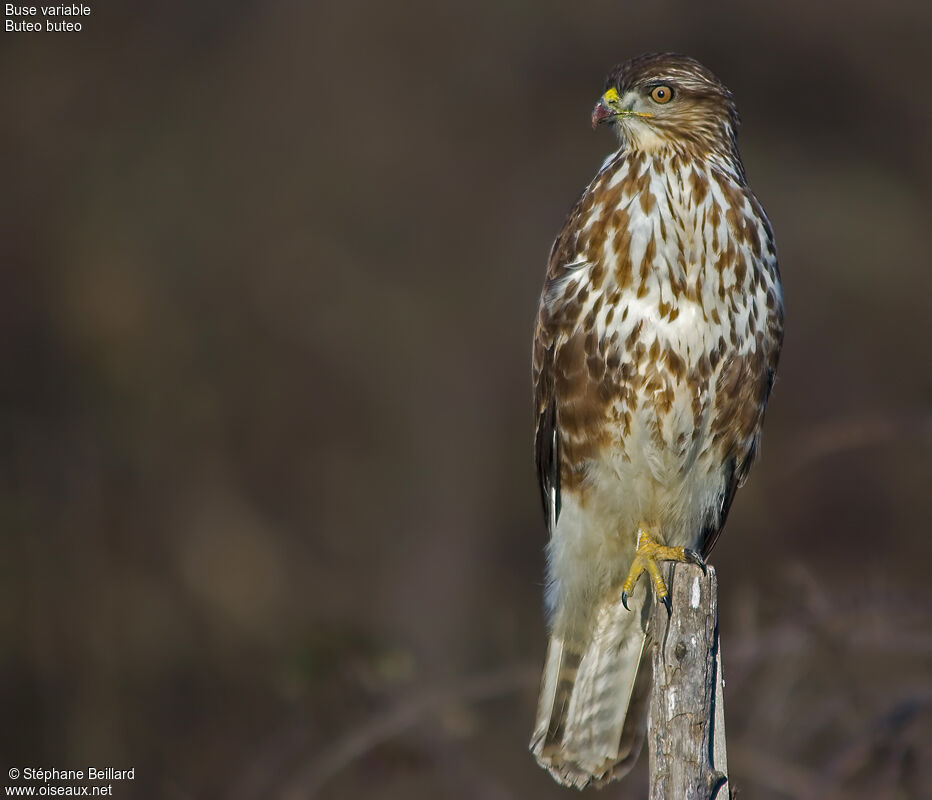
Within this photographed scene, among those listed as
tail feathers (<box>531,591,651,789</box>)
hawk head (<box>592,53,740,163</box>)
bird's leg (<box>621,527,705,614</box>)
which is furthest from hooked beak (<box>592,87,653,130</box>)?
tail feathers (<box>531,591,651,789</box>)

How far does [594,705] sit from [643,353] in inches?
36.3

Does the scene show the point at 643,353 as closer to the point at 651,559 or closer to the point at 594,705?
the point at 651,559

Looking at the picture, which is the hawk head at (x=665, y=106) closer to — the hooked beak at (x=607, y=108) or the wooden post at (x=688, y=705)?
the hooked beak at (x=607, y=108)

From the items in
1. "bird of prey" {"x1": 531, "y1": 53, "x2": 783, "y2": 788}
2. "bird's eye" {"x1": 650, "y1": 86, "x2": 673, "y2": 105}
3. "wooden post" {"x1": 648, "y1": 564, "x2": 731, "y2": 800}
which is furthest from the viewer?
"bird's eye" {"x1": 650, "y1": 86, "x2": 673, "y2": 105}

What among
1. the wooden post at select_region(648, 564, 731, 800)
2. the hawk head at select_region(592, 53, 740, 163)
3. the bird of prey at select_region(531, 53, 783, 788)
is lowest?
the wooden post at select_region(648, 564, 731, 800)

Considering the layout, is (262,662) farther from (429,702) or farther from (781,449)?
(429,702)

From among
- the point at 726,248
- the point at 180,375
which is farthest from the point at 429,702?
the point at 180,375

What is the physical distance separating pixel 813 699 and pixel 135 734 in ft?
16.4

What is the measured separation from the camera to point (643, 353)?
3.85 metres

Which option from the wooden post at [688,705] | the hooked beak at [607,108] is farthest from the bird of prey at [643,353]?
the wooden post at [688,705]

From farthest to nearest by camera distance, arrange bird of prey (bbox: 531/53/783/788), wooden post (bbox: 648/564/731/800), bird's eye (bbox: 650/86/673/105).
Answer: bird's eye (bbox: 650/86/673/105) < bird of prey (bbox: 531/53/783/788) < wooden post (bbox: 648/564/731/800)

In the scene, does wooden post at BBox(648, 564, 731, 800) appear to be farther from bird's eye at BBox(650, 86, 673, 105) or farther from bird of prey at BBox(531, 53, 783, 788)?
bird's eye at BBox(650, 86, 673, 105)

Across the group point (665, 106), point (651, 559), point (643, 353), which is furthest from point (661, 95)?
point (651, 559)

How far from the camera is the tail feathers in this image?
389 centimetres
